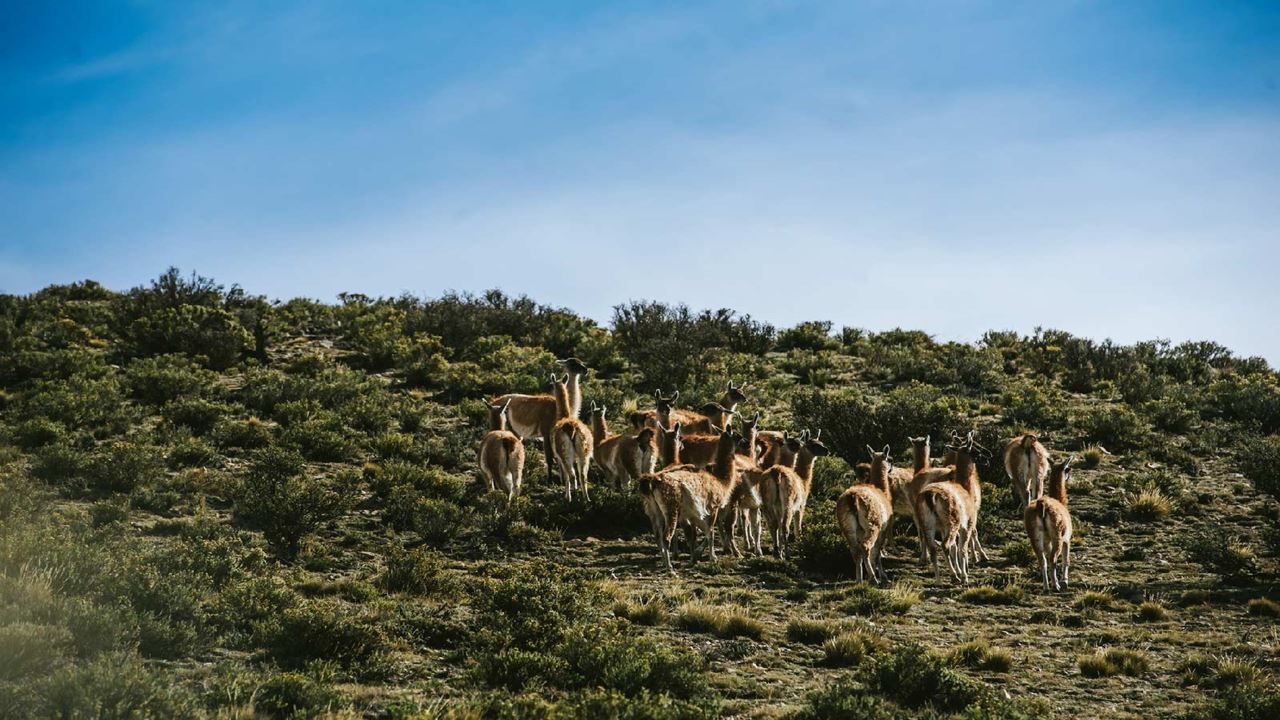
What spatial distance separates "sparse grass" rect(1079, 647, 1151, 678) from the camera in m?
8.52

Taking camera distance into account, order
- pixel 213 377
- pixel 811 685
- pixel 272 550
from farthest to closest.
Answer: pixel 213 377 < pixel 272 550 < pixel 811 685

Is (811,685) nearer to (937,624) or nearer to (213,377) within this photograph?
(937,624)

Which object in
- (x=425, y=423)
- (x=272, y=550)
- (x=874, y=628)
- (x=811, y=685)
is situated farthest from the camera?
(x=425, y=423)

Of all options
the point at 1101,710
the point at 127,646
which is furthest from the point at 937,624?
the point at 127,646

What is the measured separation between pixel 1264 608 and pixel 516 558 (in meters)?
8.90

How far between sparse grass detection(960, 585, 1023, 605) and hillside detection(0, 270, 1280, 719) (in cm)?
5

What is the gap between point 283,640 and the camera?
818 centimetres

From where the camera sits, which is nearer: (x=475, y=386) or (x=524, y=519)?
(x=524, y=519)

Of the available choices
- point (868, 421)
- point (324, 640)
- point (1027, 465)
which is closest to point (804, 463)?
point (1027, 465)

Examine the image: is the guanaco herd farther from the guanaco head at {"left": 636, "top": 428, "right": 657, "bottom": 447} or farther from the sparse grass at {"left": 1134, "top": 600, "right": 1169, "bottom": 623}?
the sparse grass at {"left": 1134, "top": 600, "right": 1169, "bottom": 623}

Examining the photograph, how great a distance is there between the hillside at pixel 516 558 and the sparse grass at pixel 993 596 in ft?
0.16

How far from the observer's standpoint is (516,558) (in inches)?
478

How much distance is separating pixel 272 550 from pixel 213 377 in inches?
387

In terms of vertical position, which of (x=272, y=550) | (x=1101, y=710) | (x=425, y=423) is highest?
(x=425, y=423)
